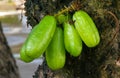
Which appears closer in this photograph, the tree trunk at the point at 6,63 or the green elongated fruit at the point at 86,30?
the green elongated fruit at the point at 86,30

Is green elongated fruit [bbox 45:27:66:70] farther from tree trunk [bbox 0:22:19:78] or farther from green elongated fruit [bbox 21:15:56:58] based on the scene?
tree trunk [bbox 0:22:19:78]

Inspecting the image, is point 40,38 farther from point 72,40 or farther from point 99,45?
point 99,45

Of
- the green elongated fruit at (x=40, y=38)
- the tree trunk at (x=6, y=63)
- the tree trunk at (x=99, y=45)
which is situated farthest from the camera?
the tree trunk at (x=6, y=63)

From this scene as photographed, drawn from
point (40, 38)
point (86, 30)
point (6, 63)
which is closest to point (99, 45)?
point (86, 30)

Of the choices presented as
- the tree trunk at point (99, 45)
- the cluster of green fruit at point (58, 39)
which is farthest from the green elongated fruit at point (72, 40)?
the tree trunk at point (99, 45)

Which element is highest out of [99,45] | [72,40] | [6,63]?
[72,40]

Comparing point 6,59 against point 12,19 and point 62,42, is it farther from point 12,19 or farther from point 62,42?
point 12,19

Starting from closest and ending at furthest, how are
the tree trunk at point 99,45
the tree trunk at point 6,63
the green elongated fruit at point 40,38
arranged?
the green elongated fruit at point 40,38 → the tree trunk at point 99,45 → the tree trunk at point 6,63

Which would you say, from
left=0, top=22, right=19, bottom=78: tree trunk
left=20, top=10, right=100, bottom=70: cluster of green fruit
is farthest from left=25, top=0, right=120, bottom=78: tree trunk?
left=0, top=22, right=19, bottom=78: tree trunk

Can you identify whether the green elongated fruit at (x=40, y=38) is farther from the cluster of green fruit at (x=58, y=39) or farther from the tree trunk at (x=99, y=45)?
the tree trunk at (x=99, y=45)
